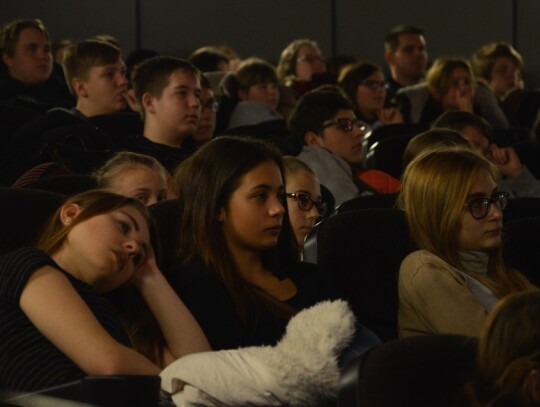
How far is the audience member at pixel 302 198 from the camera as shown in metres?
3.84

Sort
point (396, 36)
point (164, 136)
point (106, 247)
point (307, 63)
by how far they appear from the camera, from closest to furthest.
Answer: point (106, 247), point (164, 136), point (396, 36), point (307, 63)

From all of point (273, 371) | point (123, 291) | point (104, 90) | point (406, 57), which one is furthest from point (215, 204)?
point (406, 57)

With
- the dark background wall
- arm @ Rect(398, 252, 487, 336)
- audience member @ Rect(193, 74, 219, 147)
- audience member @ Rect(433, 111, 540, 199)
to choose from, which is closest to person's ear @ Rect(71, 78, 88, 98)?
audience member @ Rect(193, 74, 219, 147)

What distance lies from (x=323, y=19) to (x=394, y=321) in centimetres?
802

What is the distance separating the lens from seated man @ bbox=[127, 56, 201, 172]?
194 inches

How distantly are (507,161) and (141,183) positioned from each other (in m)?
2.31

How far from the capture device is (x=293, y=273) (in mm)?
3096

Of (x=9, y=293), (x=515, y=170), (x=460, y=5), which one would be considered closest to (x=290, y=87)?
(x=515, y=170)

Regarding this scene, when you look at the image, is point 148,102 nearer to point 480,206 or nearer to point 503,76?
point 480,206

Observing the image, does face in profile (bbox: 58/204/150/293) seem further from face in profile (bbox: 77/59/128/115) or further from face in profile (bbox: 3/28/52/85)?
face in profile (bbox: 3/28/52/85)

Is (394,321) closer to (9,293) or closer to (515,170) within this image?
(9,293)

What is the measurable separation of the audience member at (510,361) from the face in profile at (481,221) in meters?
1.07

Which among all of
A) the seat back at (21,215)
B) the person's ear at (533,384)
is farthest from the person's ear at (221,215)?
the person's ear at (533,384)

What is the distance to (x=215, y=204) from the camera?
9.87 ft
